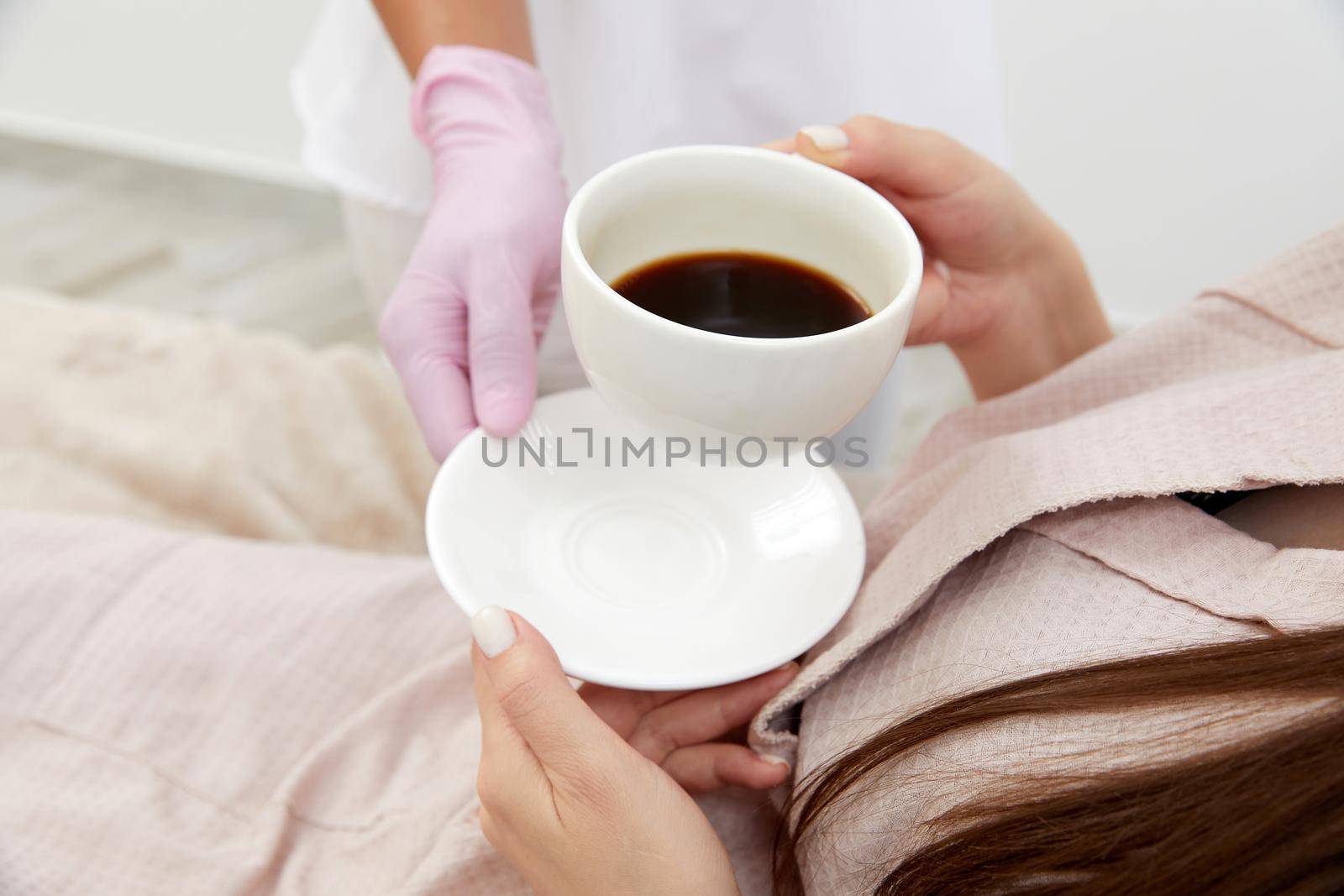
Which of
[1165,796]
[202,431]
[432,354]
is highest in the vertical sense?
[1165,796]

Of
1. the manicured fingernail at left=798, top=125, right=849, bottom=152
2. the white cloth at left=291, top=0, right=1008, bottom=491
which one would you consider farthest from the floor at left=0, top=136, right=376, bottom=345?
the manicured fingernail at left=798, top=125, right=849, bottom=152

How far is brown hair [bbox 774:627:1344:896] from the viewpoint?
440mm

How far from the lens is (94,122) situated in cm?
258

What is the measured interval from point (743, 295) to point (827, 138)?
162 millimetres

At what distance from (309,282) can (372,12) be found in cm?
121

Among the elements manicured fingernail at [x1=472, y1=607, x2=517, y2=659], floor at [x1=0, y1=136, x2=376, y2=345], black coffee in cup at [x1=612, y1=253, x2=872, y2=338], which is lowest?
floor at [x1=0, y1=136, x2=376, y2=345]

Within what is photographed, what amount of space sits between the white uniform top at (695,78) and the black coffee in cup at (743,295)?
22.7 inches

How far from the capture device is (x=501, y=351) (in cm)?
84

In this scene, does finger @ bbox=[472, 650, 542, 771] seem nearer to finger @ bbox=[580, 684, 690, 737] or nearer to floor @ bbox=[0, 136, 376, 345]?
finger @ bbox=[580, 684, 690, 737]

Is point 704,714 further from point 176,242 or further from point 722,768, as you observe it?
point 176,242

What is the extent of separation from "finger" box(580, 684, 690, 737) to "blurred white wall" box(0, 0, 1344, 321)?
166 centimetres

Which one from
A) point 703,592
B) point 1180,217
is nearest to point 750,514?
point 703,592

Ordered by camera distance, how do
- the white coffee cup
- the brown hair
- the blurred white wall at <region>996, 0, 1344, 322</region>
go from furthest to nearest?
1. the blurred white wall at <region>996, 0, 1344, 322</region>
2. the white coffee cup
3. the brown hair

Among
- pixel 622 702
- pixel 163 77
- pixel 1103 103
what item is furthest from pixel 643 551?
pixel 163 77
